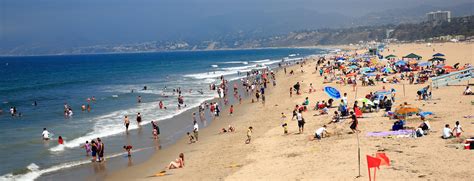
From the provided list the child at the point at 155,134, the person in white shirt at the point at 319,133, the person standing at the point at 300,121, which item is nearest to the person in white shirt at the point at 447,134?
the person in white shirt at the point at 319,133

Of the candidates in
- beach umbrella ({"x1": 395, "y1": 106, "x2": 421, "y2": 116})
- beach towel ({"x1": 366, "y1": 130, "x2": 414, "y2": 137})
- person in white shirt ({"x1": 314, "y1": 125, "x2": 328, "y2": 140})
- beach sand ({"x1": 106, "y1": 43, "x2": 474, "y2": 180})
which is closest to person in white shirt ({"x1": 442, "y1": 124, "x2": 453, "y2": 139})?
beach sand ({"x1": 106, "y1": 43, "x2": 474, "y2": 180})

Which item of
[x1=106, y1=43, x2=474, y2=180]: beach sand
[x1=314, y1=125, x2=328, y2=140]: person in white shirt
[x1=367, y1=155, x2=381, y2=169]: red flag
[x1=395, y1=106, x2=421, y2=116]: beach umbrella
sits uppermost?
[x1=395, y1=106, x2=421, y2=116]: beach umbrella

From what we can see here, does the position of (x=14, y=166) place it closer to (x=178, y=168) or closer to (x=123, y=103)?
(x=178, y=168)

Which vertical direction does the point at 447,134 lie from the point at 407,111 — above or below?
below

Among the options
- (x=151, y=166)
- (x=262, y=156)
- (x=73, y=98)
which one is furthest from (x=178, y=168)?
(x=73, y=98)

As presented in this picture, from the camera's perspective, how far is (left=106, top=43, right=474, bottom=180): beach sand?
1291 centimetres

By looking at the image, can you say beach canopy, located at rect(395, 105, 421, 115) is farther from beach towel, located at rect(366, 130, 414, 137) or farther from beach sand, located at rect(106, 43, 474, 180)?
beach towel, located at rect(366, 130, 414, 137)

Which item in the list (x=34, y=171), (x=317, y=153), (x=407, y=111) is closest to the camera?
(x=317, y=153)

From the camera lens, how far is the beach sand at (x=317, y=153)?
508 inches

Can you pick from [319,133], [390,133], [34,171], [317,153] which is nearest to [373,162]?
[317,153]

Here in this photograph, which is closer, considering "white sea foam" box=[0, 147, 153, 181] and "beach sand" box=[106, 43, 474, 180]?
"beach sand" box=[106, 43, 474, 180]

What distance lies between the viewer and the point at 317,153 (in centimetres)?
1608

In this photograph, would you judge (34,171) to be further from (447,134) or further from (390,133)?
(447,134)

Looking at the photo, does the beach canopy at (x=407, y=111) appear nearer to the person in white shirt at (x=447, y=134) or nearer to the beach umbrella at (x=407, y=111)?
the beach umbrella at (x=407, y=111)
